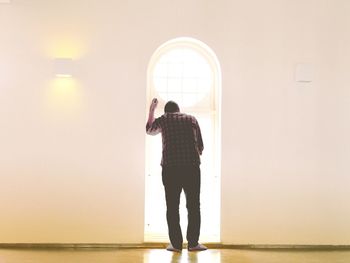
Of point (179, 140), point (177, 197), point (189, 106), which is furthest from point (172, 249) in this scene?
point (189, 106)

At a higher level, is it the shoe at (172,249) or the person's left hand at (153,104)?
the person's left hand at (153,104)

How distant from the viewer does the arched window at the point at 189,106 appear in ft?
17.0

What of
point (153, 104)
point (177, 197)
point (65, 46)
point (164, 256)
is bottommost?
point (164, 256)

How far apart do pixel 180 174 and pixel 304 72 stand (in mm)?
1590

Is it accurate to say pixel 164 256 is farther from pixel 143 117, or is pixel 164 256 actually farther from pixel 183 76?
pixel 183 76

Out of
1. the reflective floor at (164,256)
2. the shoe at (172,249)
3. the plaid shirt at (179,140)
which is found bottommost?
the reflective floor at (164,256)

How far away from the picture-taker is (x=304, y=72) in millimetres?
5066

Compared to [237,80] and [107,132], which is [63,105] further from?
[237,80]

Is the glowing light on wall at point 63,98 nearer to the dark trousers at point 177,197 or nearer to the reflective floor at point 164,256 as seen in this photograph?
the dark trousers at point 177,197

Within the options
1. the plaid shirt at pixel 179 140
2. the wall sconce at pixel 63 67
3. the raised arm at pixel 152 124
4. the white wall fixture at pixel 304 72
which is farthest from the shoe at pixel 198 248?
the wall sconce at pixel 63 67

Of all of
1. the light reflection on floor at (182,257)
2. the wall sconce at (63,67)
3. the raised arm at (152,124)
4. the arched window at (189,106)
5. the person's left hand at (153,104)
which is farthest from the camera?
the arched window at (189,106)

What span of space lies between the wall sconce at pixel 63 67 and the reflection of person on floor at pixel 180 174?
3.56ft

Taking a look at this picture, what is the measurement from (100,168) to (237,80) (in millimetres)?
1535

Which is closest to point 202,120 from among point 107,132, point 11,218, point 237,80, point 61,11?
point 237,80
